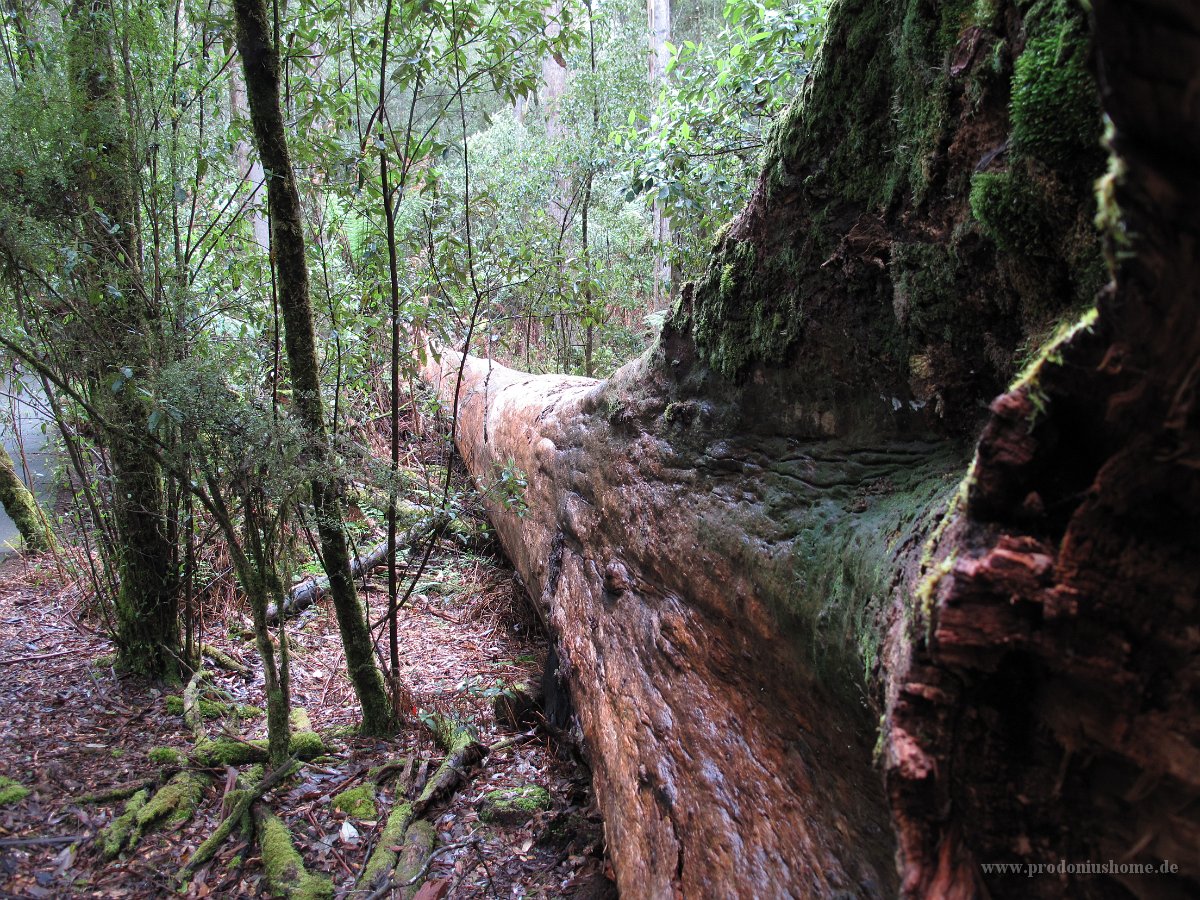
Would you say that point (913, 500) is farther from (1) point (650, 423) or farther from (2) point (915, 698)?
(1) point (650, 423)

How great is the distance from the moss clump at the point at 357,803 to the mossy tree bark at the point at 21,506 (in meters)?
4.75

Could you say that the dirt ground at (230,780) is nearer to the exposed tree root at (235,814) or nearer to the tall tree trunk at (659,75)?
the exposed tree root at (235,814)

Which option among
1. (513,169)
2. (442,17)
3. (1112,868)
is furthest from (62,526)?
(513,169)

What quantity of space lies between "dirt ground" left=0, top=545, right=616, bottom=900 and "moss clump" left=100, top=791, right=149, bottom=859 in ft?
0.11

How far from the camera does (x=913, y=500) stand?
1667 mm

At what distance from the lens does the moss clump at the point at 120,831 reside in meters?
2.72

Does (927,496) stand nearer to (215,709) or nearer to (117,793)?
(117,793)

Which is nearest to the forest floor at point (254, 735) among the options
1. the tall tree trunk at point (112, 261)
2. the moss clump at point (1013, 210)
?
the tall tree trunk at point (112, 261)

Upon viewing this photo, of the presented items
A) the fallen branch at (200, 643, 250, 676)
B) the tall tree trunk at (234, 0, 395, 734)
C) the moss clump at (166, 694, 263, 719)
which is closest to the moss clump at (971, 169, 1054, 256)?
the tall tree trunk at (234, 0, 395, 734)

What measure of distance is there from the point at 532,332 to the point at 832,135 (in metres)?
8.62

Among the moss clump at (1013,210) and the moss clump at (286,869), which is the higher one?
the moss clump at (1013,210)

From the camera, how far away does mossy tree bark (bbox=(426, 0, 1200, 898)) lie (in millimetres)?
920

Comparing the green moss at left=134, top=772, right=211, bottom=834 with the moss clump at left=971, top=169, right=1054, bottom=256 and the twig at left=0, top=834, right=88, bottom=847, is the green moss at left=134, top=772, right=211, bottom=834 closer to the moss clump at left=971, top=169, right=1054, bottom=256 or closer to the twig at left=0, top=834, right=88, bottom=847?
the twig at left=0, top=834, right=88, bottom=847

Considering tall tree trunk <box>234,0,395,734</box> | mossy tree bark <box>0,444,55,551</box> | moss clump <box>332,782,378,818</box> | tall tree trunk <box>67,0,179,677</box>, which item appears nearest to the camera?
tall tree trunk <box>234,0,395,734</box>
